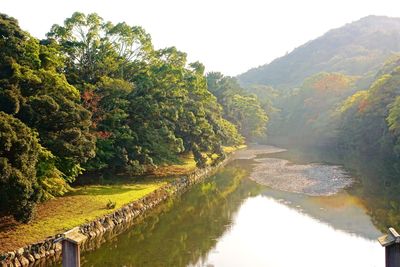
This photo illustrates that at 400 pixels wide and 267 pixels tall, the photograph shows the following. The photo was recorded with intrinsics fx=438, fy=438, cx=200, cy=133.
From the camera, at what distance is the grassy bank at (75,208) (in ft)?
56.1

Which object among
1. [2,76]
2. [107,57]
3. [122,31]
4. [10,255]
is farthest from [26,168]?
[122,31]

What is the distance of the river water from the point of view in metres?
18.2

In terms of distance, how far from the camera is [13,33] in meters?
20.6

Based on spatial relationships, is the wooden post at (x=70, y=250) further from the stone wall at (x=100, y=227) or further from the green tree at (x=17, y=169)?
the green tree at (x=17, y=169)

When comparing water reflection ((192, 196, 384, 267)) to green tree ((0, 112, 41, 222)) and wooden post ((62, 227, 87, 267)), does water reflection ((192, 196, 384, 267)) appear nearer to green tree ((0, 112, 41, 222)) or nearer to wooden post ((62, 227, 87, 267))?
Result: green tree ((0, 112, 41, 222))

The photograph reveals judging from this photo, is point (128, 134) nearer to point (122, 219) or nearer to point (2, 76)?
point (122, 219)

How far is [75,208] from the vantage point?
72.7 feet

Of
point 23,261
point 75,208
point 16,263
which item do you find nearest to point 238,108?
point 75,208

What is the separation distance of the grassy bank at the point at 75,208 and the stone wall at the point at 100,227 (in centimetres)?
34

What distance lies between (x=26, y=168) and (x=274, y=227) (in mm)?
13432

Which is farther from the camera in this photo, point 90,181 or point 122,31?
point 122,31

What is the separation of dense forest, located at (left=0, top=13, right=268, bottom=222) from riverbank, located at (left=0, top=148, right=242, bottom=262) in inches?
31.7

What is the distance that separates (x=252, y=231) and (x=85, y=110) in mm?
10843

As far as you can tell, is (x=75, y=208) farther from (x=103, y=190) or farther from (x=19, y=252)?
(x=19, y=252)
